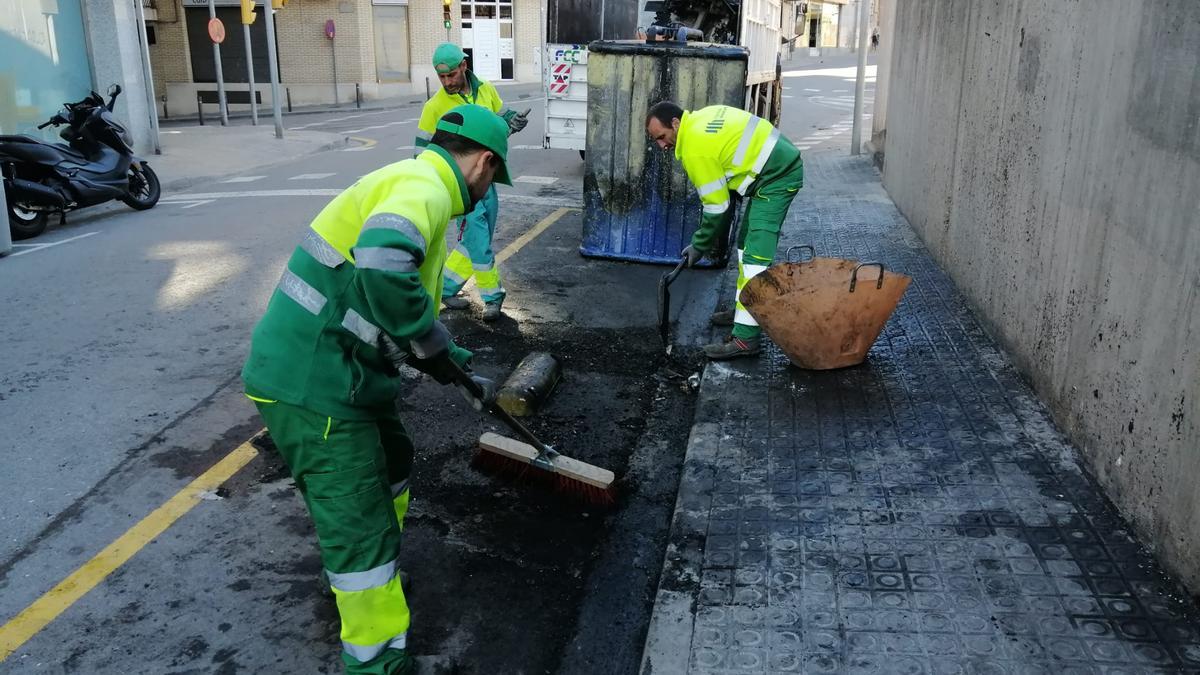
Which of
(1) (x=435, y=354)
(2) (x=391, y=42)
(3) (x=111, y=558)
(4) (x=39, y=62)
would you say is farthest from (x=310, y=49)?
(1) (x=435, y=354)

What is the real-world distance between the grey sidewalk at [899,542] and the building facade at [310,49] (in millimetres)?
25538

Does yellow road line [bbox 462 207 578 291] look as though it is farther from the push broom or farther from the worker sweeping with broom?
the push broom

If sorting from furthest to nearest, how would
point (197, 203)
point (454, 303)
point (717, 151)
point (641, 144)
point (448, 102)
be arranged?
point (197, 203) < point (641, 144) < point (454, 303) < point (448, 102) < point (717, 151)

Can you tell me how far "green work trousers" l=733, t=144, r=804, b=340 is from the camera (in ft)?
18.3

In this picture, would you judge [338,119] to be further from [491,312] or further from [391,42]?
[491,312]

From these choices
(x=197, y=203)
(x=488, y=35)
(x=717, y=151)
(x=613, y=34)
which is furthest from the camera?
(x=488, y=35)

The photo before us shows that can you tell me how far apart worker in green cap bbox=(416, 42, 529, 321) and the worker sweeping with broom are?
145cm

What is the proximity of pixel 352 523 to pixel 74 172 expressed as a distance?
8.54 m

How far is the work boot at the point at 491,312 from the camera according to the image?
6.51 metres

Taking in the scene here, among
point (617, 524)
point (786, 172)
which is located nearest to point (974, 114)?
point (786, 172)

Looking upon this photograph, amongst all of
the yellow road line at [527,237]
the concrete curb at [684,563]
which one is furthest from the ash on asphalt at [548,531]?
the yellow road line at [527,237]

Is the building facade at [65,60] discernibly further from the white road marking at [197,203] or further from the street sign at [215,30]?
the street sign at [215,30]

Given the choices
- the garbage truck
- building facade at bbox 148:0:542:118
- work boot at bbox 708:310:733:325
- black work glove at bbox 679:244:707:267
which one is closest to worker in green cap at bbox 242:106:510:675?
black work glove at bbox 679:244:707:267

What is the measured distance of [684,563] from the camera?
3.43m
